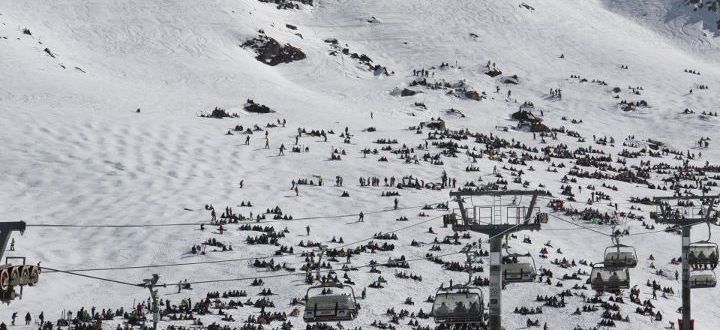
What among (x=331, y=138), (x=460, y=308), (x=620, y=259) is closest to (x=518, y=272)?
(x=460, y=308)

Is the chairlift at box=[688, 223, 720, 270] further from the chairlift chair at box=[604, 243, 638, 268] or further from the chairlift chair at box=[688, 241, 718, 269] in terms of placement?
the chairlift chair at box=[604, 243, 638, 268]

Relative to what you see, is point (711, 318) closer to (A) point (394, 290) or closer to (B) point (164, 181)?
(A) point (394, 290)

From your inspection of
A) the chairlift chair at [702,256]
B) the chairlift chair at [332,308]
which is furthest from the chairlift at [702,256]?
the chairlift chair at [332,308]

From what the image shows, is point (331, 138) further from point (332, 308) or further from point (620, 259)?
point (332, 308)

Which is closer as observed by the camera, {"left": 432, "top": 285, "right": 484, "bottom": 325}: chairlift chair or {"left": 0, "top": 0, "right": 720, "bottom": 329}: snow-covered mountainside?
{"left": 432, "top": 285, "right": 484, "bottom": 325}: chairlift chair

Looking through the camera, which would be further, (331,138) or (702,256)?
(331,138)

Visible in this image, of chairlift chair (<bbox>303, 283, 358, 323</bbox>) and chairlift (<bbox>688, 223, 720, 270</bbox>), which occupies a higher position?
chairlift (<bbox>688, 223, 720, 270</bbox>)

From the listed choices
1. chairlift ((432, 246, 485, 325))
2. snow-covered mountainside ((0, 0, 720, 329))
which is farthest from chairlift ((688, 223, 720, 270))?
chairlift ((432, 246, 485, 325))

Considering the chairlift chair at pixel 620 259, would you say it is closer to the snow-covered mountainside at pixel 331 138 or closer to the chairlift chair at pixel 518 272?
the chairlift chair at pixel 518 272

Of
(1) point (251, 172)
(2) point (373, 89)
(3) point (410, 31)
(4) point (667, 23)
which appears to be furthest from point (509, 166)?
(4) point (667, 23)
